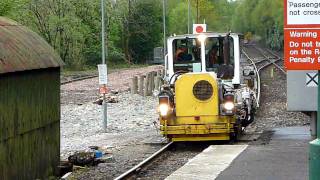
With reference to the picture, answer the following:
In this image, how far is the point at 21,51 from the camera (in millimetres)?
11562

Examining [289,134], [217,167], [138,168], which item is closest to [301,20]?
[217,167]

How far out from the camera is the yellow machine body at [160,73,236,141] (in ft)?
53.1

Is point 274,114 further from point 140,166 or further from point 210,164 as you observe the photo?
point 210,164

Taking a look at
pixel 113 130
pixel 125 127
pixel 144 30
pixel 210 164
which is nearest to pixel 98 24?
pixel 144 30

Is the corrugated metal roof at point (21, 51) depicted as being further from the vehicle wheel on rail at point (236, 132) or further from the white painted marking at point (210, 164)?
the vehicle wheel on rail at point (236, 132)

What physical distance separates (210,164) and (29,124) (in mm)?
3464

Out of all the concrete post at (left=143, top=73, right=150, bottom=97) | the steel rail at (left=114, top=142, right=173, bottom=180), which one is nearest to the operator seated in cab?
the steel rail at (left=114, top=142, right=173, bottom=180)

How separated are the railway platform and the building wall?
233cm

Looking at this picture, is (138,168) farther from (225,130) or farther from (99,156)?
(225,130)

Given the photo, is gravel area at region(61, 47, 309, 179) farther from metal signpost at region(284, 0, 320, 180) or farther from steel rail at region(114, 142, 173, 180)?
metal signpost at region(284, 0, 320, 180)

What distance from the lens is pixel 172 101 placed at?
1652cm

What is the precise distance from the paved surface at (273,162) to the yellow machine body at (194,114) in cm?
101

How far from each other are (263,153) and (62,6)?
56.0 m

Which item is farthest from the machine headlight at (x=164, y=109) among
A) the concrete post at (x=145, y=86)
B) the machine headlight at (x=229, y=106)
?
the concrete post at (x=145, y=86)
